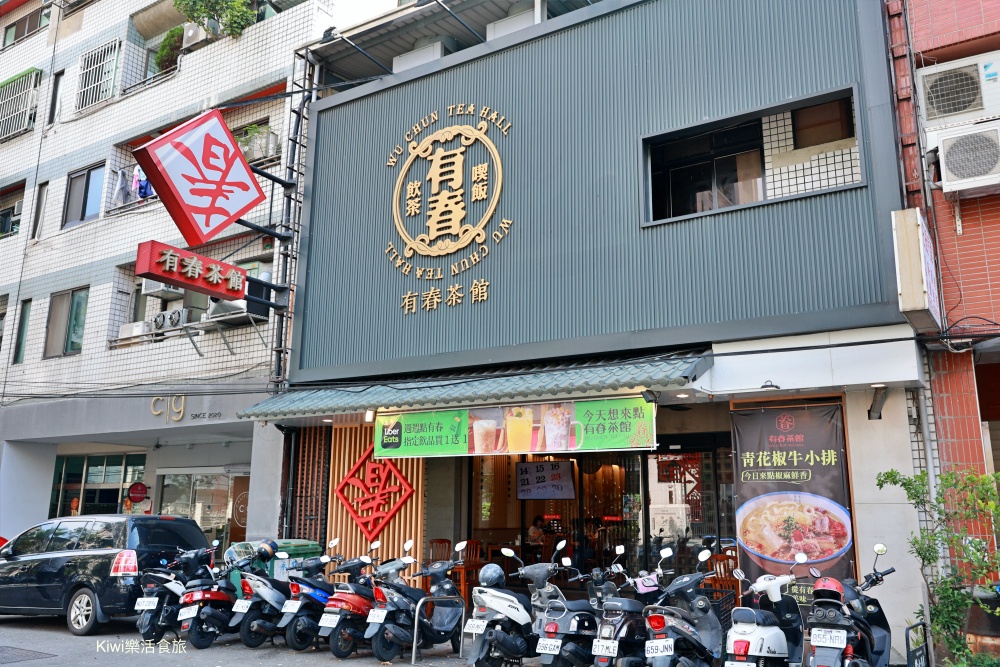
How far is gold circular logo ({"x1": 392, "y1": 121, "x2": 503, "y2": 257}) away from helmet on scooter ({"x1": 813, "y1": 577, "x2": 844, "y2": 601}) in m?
7.09

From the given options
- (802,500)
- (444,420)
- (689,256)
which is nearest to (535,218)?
(689,256)

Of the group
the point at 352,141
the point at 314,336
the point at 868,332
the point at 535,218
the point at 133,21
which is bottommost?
the point at 868,332

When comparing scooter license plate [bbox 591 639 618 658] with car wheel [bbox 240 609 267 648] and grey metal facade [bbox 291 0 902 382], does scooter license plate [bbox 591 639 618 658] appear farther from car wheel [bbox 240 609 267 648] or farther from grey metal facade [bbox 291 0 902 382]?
car wheel [bbox 240 609 267 648]

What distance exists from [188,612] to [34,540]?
149 inches

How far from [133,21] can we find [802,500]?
18.5 metres

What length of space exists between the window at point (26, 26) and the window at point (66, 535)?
16270 mm

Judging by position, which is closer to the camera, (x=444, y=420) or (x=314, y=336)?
(x=444, y=420)

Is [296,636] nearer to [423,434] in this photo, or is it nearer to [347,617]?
[347,617]

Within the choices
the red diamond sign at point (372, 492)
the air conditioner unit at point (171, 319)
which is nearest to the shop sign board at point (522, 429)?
the red diamond sign at point (372, 492)

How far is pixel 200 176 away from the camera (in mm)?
12602

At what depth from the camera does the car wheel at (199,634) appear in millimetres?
10312

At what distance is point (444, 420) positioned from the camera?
1128cm

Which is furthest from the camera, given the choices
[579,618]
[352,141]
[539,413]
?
[352,141]

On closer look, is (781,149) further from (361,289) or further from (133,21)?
(133,21)
